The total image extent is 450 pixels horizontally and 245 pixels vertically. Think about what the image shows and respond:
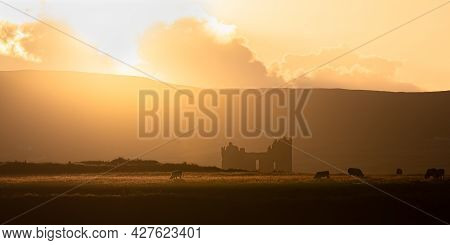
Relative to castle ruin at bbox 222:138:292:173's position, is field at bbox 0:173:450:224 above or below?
below

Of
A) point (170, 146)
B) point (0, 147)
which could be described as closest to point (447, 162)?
point (170, 146)

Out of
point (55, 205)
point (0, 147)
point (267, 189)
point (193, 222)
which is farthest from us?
point (0, 147)

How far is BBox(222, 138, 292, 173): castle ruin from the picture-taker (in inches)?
3610

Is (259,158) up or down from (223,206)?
up

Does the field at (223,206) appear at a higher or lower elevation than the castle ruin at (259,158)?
lower

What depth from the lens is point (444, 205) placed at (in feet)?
115

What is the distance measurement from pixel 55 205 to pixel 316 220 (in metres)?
13.2

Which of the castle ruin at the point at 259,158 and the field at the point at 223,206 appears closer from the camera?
the field at the point at 223,206

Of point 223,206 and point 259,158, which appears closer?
point 223,206

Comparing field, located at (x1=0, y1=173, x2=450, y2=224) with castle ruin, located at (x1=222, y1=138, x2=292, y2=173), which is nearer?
field, located at (x1=0, y1=173, x2=450, y2=224)

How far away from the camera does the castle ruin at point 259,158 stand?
9169 centimetres

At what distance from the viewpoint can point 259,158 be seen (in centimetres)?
9312

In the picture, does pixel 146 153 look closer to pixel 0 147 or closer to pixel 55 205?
pixel 0 147

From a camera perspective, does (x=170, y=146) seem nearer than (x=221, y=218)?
No
